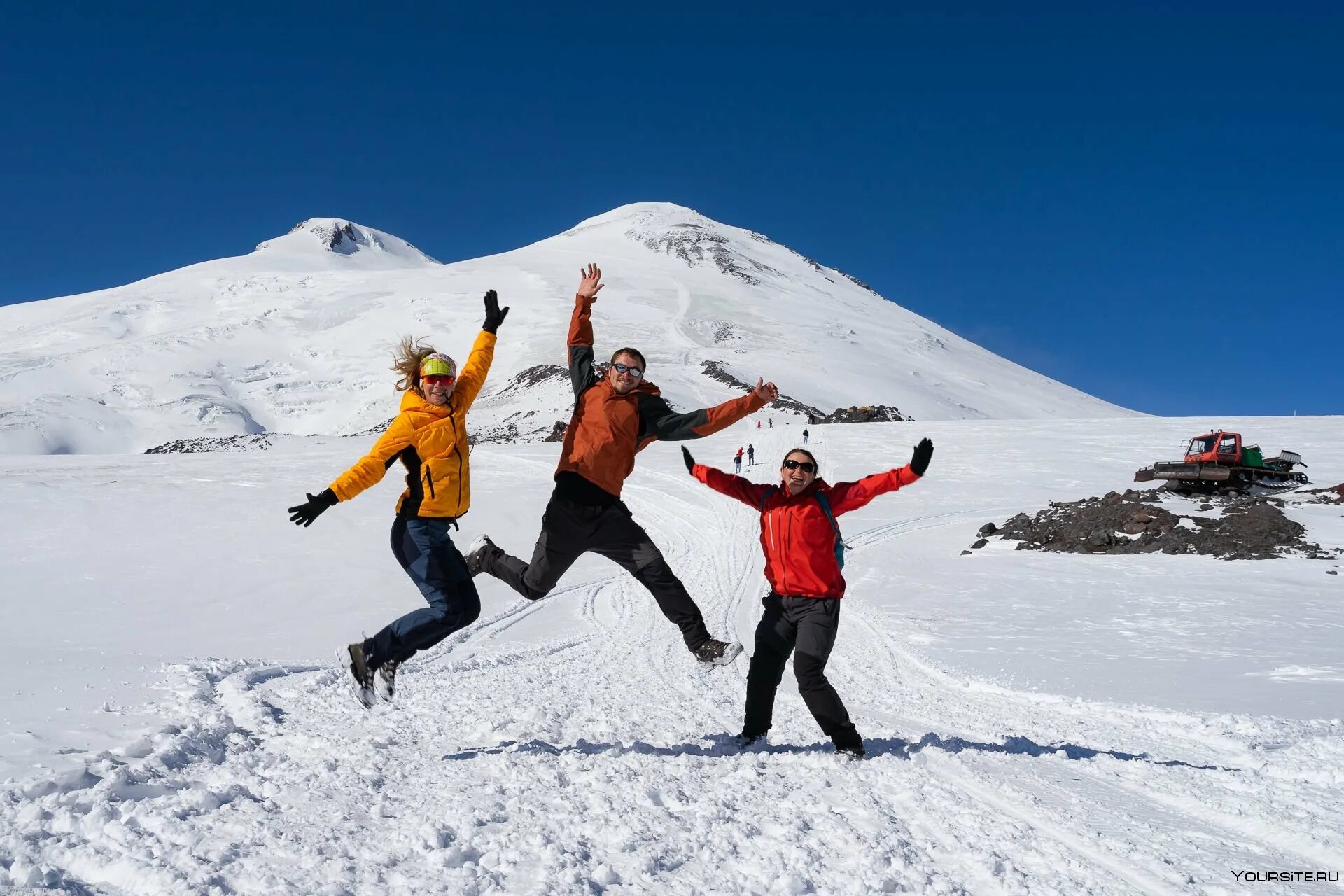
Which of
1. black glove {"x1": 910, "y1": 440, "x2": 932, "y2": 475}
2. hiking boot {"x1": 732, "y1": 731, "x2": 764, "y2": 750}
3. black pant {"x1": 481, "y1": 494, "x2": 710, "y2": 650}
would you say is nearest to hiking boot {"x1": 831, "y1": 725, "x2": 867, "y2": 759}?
hiking boot {"x1": 732, "y1": 731, "x2": 764, "y2": 750}

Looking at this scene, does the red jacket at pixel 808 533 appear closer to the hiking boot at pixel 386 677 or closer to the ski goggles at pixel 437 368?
the ski goggles at pixel 437 368

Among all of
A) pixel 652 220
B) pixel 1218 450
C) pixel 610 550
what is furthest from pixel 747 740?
pixel 652 220

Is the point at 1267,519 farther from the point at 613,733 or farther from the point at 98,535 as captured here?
the point at 98,535

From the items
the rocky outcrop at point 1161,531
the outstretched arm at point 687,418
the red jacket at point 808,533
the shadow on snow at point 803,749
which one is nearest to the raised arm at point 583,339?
the outstretched arm at point 687,418

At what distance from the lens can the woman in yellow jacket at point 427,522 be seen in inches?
192

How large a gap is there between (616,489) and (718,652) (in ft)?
3.90

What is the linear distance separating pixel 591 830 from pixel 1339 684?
21.4 ft

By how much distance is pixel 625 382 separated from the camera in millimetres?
5152

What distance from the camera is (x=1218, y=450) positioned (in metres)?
23.2

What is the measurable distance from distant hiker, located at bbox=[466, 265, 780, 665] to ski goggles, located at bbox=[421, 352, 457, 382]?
31.7 inches

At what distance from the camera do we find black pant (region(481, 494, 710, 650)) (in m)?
5.13

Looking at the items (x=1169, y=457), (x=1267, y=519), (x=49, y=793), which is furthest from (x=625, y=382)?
(x=1169, y=457)

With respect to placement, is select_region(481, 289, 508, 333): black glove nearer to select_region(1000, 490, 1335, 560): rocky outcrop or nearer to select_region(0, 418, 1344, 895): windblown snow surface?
select_region(0, 418, 1344, 895): windblown snow surface

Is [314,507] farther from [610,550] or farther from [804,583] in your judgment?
[804,583]
